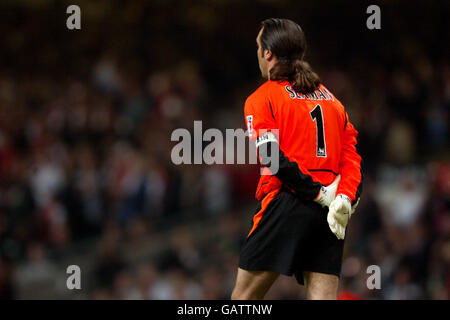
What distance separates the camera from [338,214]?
3295 millimetres

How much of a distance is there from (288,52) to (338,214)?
89 cm

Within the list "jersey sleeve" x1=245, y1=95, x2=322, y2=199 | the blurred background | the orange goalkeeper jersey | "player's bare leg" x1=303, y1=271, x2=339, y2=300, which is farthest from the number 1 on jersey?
the blurred background

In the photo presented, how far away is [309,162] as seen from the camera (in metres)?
3.37

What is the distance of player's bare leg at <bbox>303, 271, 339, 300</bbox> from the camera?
10.8 ft

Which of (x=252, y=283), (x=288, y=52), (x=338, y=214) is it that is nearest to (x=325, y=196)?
(x=338, y=214)

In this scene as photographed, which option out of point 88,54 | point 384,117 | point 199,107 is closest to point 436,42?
point 384,117

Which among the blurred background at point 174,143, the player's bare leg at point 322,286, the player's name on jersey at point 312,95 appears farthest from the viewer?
the blurred background at point 174,143

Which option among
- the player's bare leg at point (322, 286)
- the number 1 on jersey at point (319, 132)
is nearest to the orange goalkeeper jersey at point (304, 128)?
the number 1 on jersey at point (319, 132)

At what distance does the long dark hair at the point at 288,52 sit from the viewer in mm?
3420

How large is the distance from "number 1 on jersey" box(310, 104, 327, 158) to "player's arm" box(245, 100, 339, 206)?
0.13m

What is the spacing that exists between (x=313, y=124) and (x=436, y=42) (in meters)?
6.88

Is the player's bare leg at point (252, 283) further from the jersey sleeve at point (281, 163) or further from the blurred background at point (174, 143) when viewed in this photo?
the blurred background at point (174, 143)

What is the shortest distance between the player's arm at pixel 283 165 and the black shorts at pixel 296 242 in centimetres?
7

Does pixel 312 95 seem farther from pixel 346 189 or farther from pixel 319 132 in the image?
pixel 346 189
